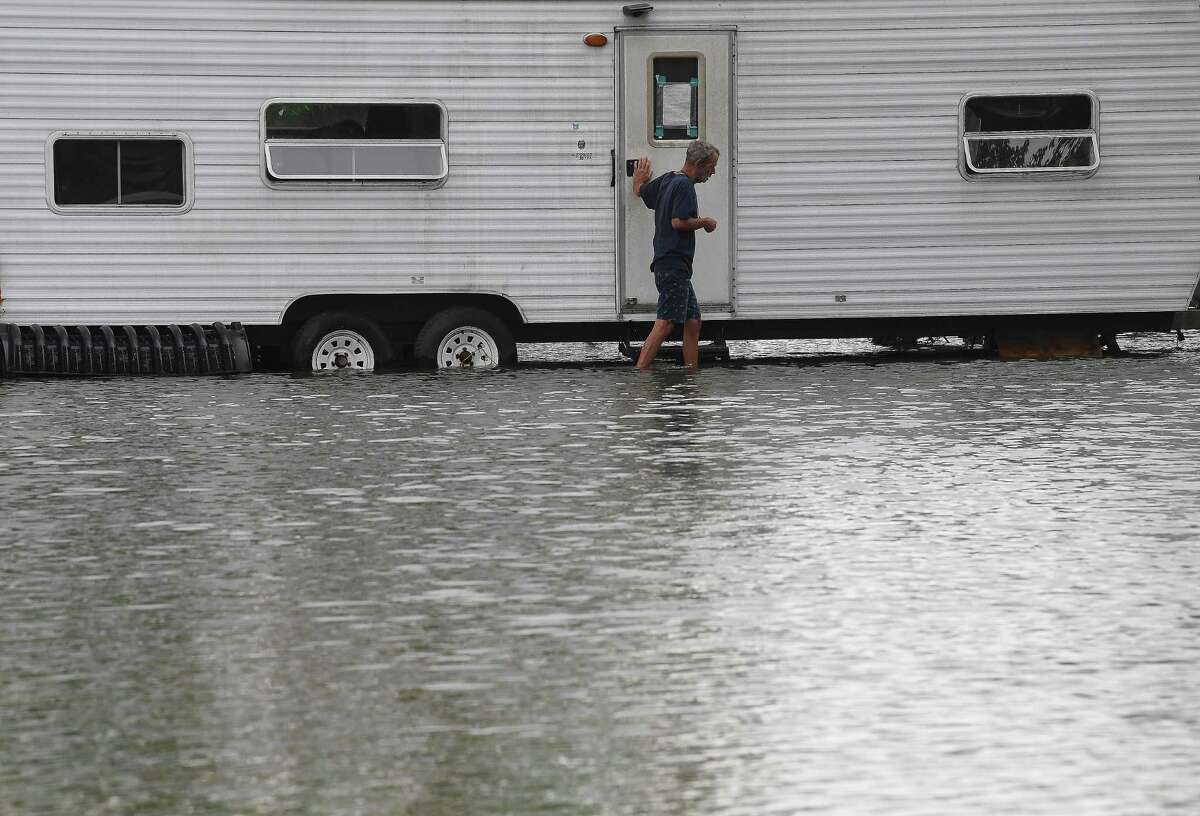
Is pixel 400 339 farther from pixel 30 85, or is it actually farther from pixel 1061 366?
pixel 1061 366

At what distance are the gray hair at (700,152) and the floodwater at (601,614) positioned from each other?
368 cm

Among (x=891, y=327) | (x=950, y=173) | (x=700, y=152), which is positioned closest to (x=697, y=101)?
(x=700, y=152)

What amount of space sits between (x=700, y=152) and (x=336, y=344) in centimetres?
333

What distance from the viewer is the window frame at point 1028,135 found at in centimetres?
1872

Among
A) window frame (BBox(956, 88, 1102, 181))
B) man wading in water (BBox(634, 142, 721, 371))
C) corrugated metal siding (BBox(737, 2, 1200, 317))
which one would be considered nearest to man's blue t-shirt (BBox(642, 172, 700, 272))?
man wading in water (BBox(634, 142, 721, 371))

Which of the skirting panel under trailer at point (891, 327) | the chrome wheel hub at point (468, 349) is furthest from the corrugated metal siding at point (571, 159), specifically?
the chrome wheel hub at point (468, 349)

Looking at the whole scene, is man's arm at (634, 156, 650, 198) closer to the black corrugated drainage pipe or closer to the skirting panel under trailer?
the skirting panel under trailer

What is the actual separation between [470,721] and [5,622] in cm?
224

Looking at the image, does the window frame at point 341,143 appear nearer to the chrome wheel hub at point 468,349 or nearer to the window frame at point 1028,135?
the chrome wheel hub at point 468,349

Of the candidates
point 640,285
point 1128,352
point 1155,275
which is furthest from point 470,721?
point 1128,352

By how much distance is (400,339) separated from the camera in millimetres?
18594

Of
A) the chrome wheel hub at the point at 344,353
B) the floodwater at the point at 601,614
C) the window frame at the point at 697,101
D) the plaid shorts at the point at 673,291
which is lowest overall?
the floodwater at the point at 601,614

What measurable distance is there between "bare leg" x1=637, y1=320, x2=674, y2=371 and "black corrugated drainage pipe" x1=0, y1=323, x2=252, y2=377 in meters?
3.14

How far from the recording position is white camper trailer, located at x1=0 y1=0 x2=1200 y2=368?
17781 millimetres
